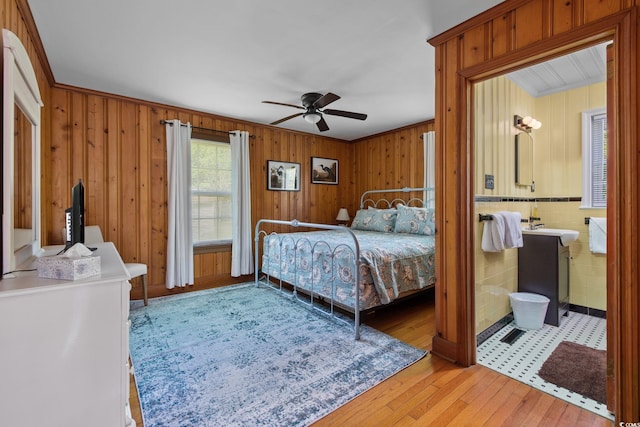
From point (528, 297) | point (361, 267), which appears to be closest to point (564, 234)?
point (528, 297)

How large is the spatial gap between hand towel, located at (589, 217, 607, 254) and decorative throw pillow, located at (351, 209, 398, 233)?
6.92 feet

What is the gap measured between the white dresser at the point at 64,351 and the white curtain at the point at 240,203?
292cm

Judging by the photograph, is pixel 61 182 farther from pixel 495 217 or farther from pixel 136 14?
pixel 495 217

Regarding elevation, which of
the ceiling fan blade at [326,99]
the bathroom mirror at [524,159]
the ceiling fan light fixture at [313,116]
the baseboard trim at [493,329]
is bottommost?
the baseboard trim at [493,329]

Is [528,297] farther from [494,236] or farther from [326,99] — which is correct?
[326,99]

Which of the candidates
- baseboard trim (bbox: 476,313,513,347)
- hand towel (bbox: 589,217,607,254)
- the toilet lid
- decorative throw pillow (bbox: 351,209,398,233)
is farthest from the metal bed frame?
hand towel (bbox: 589,217,607,254)

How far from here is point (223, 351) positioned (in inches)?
88.7

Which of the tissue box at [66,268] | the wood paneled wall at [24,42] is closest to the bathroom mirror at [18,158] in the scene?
the wood paneled wall at [24,42]

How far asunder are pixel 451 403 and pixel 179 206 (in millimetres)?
3377

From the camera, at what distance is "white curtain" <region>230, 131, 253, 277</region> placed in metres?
4.11

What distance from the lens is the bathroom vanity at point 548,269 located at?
8.85ft

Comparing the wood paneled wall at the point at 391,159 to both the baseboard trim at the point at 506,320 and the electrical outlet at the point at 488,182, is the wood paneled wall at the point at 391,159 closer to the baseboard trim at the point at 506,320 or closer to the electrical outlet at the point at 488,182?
the electrical outlet at the point at 488,182

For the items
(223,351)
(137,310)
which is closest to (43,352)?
(223,351)

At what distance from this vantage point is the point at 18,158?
1.46 m
